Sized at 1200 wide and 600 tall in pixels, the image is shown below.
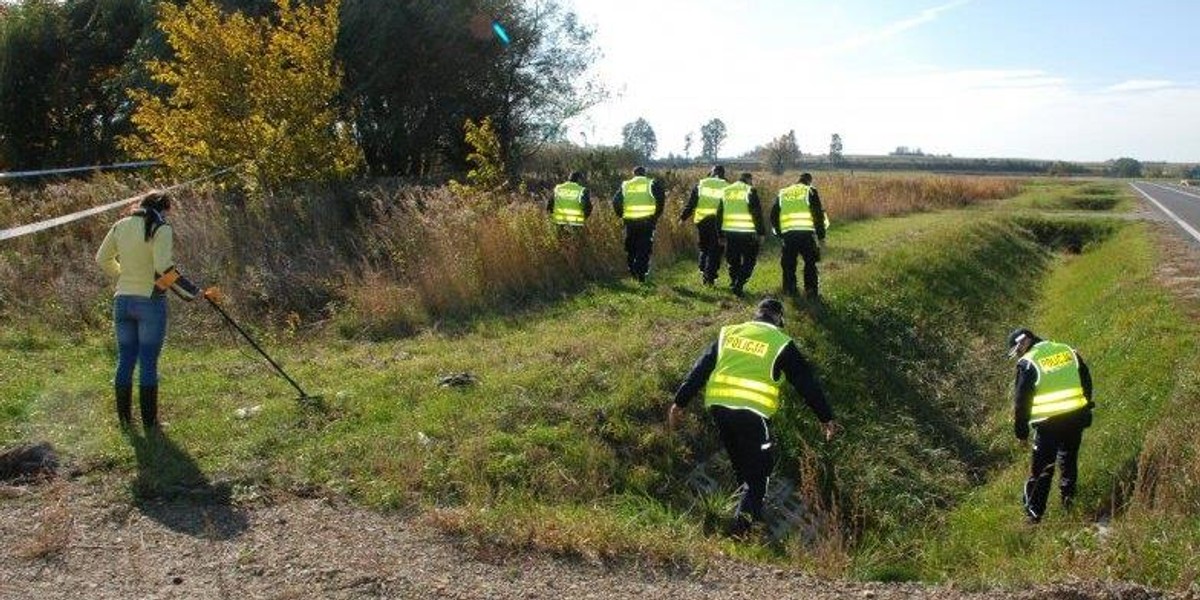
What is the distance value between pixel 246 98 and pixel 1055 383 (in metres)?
13.4

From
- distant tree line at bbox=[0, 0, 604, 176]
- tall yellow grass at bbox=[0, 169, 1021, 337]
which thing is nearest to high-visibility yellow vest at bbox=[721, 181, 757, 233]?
tall yellow grass at bbox=[0, 169, 1021, 337]

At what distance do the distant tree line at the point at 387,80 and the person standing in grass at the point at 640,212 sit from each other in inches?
439

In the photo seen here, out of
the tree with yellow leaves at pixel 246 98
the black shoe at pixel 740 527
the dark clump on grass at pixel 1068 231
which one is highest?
the tree with yellow leaves at pixel 246 98

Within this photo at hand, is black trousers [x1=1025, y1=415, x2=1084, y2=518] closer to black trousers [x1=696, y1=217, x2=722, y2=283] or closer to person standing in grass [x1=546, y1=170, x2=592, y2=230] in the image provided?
black trousers [x1=696, y1=217, x2=722, y2=283]

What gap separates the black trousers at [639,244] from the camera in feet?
46.5

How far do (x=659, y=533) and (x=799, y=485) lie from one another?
2859 mm

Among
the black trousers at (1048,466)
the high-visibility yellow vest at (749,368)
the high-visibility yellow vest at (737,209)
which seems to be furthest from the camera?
the high-visibility yellow vest at (737,209)

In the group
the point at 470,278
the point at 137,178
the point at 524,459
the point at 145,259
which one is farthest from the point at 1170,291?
the point at 137,178

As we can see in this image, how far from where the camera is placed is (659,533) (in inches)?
251

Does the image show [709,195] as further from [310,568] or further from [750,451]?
[310,568]

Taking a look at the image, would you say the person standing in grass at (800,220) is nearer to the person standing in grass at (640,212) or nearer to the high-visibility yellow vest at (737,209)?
the high-visibility yellow vest at (737,209)

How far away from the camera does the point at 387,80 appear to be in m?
23.7

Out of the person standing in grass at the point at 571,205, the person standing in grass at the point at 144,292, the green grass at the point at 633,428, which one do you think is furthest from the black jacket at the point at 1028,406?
the person standing in grass at the point at 571,205

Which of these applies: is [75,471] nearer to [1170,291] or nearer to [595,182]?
[1170,291]
